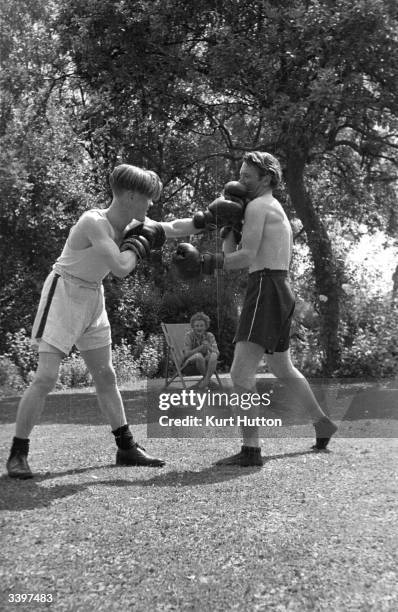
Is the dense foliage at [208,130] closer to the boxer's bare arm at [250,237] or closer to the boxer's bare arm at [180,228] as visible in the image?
the boxer's bare arm at [180,228]

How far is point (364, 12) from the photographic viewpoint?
371 inches

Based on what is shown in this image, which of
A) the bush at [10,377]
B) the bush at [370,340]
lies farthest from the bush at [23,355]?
the bush at [370,340]

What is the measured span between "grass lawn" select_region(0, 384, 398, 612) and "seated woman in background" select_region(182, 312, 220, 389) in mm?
4723

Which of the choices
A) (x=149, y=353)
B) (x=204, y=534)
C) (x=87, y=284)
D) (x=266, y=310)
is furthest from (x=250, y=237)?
(x=149, y=353)

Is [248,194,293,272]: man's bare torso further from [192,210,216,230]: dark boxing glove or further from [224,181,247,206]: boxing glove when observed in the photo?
[192,210,216,230]: dark boxing glove

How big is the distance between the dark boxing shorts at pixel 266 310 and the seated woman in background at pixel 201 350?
5.07 meters

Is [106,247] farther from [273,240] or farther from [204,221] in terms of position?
[273,240]

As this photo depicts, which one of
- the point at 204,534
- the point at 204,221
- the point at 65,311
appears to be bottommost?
the point at 204,534

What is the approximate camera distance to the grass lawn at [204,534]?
2428mm

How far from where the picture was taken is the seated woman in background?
9719mm

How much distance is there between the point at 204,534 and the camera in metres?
3.06

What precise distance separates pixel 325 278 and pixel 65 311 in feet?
28.8

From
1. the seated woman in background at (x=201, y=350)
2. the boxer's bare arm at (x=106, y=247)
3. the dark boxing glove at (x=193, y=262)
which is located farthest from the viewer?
the seated woman in background at (x=201, y=350)

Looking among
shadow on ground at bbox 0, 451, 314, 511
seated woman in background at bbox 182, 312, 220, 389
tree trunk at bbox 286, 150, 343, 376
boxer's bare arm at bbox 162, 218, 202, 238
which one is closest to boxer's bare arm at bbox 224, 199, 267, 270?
boxer's bare arm at bbox 162, 218, 202, 238
